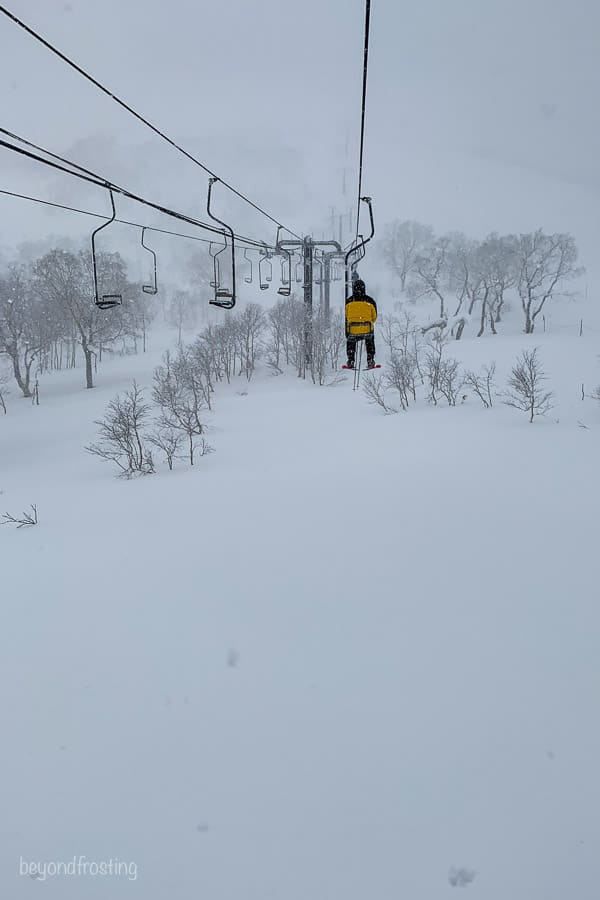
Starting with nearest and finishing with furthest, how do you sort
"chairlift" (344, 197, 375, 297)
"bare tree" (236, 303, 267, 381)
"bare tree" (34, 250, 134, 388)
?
"chairlift" (344, 197, 375, 297) < "bare tree" (34, 250, 134, 388) < "bare tree" (236, 303, 267, 381)

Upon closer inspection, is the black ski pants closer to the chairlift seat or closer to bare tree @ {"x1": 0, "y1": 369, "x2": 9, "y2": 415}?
the chairlift seat

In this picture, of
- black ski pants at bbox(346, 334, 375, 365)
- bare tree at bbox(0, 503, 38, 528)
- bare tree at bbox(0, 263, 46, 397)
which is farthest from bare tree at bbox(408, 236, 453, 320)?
bare tree at bbox(0, 503, 38, 528)

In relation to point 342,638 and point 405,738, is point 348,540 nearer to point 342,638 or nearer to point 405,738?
point 342,638

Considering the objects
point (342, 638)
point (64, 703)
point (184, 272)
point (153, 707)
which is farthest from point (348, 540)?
point (184, 272)

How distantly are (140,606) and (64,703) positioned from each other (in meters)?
2.11

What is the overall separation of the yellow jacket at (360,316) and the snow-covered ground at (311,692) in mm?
4228

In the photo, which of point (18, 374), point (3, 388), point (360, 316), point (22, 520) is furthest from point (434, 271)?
point (22, 520)

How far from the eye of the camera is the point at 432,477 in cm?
1270

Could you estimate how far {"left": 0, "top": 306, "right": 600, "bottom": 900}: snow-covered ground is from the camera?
3740 millimetres

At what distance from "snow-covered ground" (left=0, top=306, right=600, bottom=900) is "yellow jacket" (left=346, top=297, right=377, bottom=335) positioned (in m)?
4.23

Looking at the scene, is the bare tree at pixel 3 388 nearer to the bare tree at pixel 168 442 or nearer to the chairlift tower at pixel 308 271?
the bare tree at pixel 168 442

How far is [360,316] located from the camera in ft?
29.2

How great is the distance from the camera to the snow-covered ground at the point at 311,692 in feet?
12.3

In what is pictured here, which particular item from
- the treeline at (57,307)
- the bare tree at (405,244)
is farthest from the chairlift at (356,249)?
→ the bare tree at (405,244)
